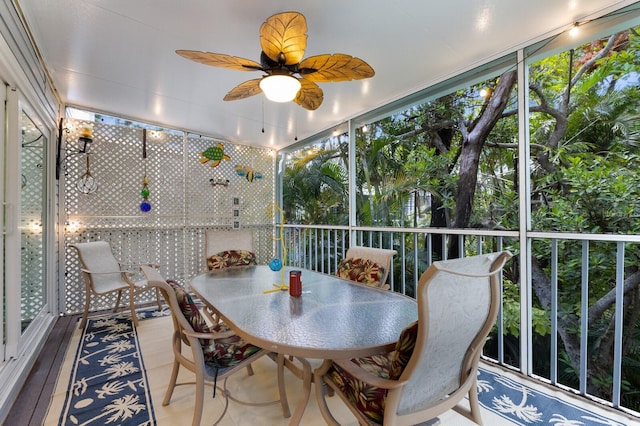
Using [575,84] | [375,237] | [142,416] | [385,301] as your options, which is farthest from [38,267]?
[575,84]

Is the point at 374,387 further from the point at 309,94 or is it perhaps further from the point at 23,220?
the point at 23,220

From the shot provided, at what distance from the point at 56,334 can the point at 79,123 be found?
2532 millimetres

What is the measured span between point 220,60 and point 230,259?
218 cm

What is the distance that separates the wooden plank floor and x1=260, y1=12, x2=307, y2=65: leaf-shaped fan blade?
8.50ft

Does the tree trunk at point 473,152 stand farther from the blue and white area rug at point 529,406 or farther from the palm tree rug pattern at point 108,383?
the palm tree rug pattern at point 108,383

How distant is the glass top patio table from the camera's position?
122 centimetres

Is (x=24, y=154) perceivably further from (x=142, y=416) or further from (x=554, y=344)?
(x=554, y=344)

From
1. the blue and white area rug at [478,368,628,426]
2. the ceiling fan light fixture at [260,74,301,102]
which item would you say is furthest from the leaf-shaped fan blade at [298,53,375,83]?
the blue and white area rug at [478,368,628,426]

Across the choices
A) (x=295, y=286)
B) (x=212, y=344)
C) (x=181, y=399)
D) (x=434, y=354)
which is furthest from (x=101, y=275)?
(x=434, y=354)

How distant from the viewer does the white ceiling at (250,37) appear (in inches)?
74.9

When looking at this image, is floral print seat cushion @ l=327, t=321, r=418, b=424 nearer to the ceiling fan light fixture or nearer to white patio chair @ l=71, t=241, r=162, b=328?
the ceiling fan light fixture

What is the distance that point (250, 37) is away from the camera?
2.24 m

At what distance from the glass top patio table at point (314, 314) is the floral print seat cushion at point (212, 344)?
0.13m

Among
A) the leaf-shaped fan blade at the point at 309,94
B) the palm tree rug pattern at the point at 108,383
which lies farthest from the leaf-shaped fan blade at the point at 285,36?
the palm tree rug pattern at the point at 108,383
